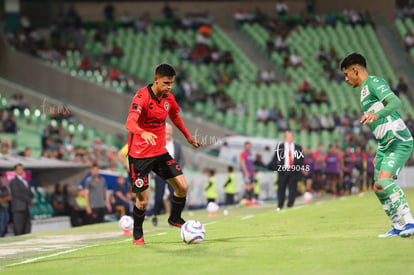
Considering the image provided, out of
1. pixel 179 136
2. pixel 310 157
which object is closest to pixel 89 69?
pixel 179 136

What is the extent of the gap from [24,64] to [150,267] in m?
29.8

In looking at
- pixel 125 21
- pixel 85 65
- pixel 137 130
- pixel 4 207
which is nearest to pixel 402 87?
pixel 125 21

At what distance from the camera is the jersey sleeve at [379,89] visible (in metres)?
Result: 10.0

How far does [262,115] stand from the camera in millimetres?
38188

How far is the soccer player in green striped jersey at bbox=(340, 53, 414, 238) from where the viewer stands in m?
10.1

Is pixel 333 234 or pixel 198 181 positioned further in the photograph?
pixel 198 181

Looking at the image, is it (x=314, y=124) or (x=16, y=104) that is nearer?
(x=16, y=104)

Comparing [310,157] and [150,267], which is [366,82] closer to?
[150,267]

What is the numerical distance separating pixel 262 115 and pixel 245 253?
2867 cm

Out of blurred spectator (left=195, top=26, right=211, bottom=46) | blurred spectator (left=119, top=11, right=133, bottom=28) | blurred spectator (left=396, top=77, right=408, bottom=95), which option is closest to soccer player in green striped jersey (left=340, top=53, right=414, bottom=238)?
blurred spectator (left=396, top=77, right=408, bottom=95)

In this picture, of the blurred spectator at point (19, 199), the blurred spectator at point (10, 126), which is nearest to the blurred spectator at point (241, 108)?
the blurred spectator at point (10, 126)

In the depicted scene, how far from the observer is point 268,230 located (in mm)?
13180

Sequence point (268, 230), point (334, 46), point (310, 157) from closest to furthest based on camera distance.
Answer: point (268, 230) → point (310, 157) → point (334, 46)

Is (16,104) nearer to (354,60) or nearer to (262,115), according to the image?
(262,115)
